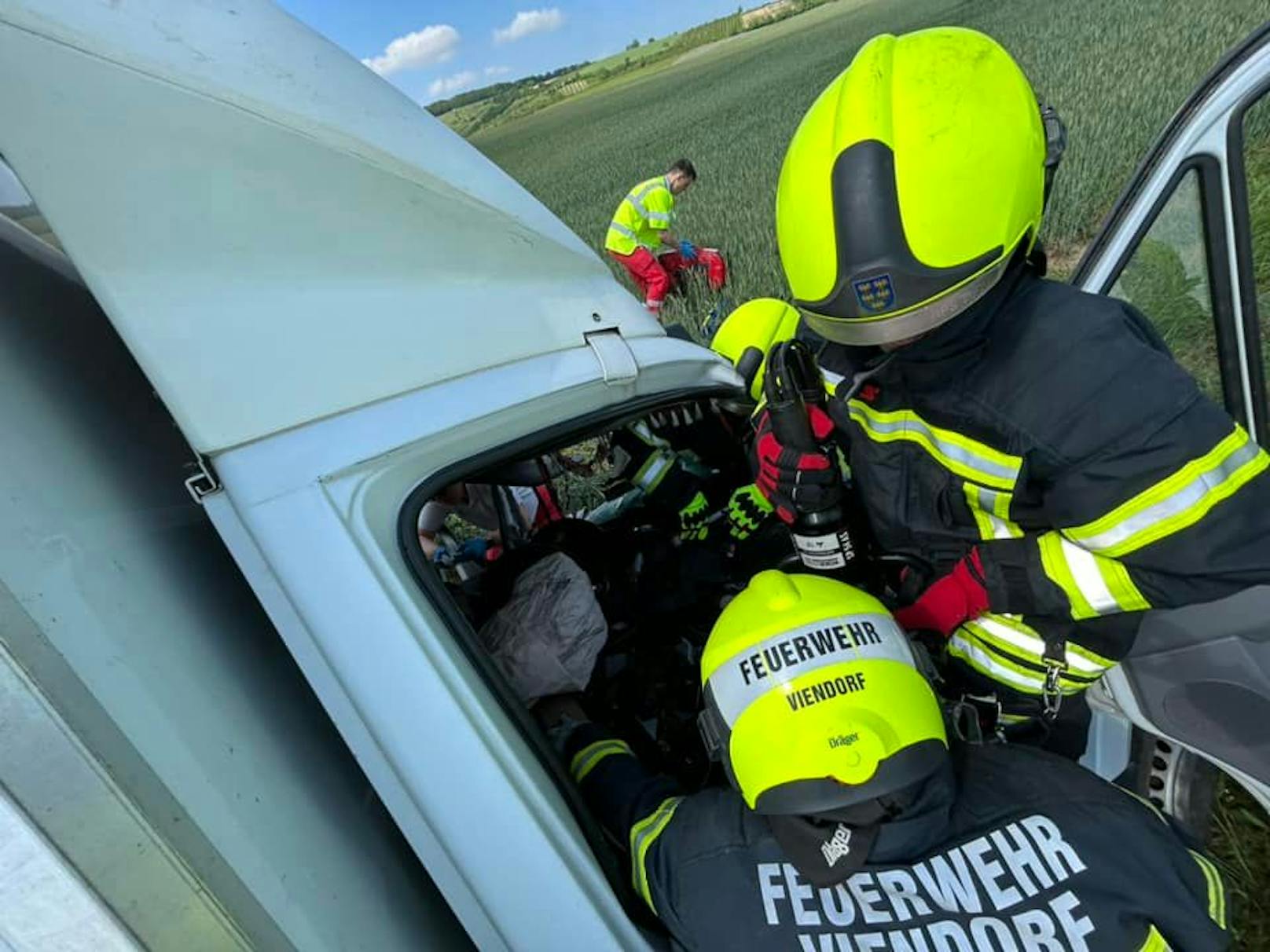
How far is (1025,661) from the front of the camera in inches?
68.7

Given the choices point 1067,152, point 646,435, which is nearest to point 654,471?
point 646,435

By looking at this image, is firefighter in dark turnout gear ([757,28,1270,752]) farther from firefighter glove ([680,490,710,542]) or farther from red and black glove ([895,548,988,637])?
firefighter glove ([680,490,710,542])

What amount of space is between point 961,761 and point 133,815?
4.50 feet

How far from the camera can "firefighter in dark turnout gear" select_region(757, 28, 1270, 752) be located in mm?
1349

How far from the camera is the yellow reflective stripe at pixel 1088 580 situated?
148 centimetres

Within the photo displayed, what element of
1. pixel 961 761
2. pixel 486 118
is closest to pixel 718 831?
pixel 961 761

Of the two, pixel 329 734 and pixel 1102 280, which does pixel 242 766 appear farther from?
pixel 1102 280

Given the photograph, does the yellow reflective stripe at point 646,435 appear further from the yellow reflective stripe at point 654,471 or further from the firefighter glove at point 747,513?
the firefighter glove at point 747,513

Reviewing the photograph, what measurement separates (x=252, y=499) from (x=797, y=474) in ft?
4.54

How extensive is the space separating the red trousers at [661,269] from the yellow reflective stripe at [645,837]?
759 cm

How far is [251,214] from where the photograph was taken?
1030mm

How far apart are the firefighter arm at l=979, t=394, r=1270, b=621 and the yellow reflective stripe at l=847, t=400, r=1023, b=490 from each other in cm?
9

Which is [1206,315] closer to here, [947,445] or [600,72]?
[947,445]

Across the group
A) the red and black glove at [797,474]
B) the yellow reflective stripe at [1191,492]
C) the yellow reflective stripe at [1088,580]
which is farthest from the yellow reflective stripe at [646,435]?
the yellow reflective stripe at [1191,492]
